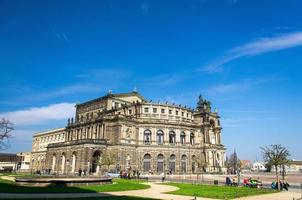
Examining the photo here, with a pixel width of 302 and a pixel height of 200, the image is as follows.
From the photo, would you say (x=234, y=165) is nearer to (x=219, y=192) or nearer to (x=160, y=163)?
(x=160, y=163)

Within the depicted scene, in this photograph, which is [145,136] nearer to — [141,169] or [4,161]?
[141,169]

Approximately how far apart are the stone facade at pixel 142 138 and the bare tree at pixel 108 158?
198 centimetres

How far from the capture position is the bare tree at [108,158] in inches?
2374

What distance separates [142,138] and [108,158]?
15.6 meters

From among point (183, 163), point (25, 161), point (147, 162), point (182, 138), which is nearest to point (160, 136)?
point (182, 138)

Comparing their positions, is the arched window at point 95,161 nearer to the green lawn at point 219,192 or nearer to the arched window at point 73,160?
the arched window at point 73,160

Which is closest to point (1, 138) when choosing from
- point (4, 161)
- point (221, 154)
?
point (221, 154)

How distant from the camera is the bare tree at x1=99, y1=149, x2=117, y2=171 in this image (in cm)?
6029

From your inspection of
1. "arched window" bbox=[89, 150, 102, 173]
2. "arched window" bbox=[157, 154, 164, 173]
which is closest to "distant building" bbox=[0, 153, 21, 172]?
"arched window" bbox=[89, 150, 102, 173]

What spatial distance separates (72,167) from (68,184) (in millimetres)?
41056

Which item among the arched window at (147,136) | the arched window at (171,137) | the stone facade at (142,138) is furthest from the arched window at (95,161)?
the arched window at (171,137)

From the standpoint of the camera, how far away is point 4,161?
126 metres

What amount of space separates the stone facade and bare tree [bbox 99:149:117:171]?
1976 mm

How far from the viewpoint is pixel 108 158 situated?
6081 centimetres
